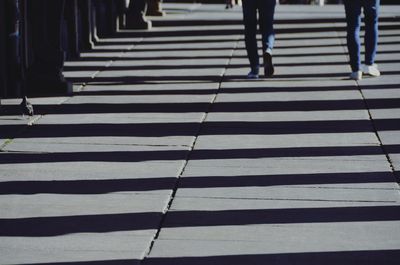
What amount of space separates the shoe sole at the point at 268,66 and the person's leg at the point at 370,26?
3.69 ft

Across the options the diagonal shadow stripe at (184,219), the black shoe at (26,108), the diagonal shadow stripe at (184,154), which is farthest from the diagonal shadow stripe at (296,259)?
the black shoe at (26,108)

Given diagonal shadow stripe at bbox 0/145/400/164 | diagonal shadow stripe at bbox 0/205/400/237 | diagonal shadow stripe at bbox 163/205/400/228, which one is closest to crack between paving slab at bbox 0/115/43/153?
diagonal shadow stripe at bbox 0/145/400/164

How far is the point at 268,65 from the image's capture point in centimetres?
1338

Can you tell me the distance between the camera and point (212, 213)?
22.3 feet

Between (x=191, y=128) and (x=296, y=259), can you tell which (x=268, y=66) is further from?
(x=296, y=259)

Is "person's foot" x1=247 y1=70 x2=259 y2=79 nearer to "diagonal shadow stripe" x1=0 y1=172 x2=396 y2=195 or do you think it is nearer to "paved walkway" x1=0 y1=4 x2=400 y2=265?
"paved walkway" x1=0 y1=4 x2=400 y2=265

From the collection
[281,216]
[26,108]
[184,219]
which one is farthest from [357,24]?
[184,219]

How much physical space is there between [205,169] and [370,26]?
5.51 m

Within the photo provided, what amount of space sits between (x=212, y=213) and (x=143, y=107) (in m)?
4.46

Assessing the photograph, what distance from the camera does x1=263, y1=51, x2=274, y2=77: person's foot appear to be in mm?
13258

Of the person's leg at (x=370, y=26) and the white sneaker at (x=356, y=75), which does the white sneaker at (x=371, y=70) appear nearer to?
the person's leg at (x=370, y=26)

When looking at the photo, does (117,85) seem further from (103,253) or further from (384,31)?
(384,31)

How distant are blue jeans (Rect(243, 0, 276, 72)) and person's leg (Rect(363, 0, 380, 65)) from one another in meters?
1.08

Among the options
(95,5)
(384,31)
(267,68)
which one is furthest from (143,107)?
(384,31)
